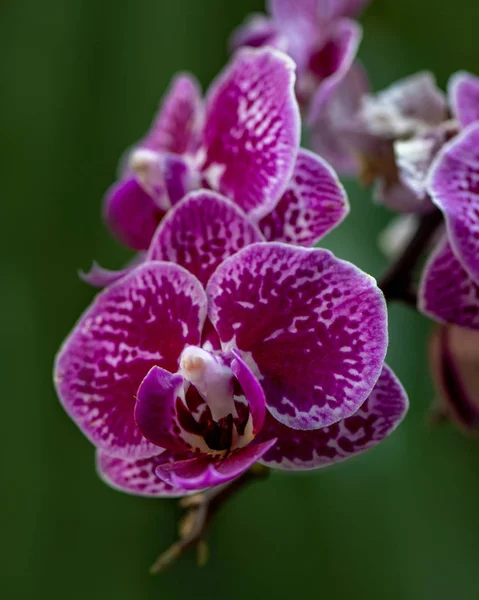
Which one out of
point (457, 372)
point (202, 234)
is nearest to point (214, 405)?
point (202, 234)

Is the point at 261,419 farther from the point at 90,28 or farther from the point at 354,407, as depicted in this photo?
the point at 90,28

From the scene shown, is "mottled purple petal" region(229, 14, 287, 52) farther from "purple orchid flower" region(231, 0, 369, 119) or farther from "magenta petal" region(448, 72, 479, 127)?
"magenta petal" region(448, 72, 479, 127)

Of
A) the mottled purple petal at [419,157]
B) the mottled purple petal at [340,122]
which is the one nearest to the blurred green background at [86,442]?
the mottled purple petal at [340,122]

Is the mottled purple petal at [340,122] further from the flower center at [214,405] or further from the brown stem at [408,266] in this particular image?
the flower center at [214,405]

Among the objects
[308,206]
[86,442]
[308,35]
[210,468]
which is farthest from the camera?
[86,442]

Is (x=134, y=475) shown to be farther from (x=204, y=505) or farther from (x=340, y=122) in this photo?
(x=340, y=122)

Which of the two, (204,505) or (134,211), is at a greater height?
(134,211)
